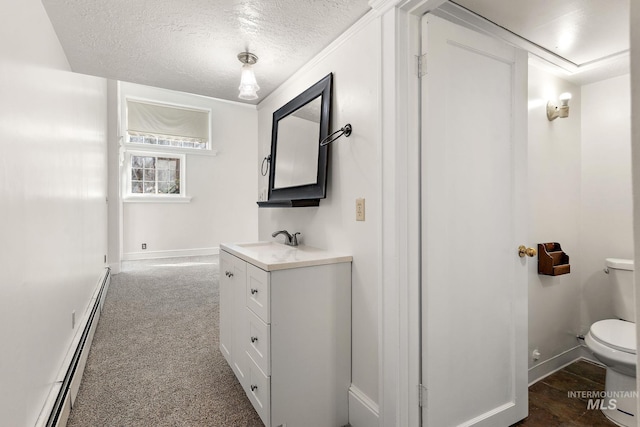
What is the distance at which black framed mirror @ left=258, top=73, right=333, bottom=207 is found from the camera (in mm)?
1896

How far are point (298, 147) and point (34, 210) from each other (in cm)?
144

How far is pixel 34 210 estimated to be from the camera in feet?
4.47

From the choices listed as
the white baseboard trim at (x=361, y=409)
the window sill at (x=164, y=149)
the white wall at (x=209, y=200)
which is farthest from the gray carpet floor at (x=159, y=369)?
the window sill at (x=164, y=149)

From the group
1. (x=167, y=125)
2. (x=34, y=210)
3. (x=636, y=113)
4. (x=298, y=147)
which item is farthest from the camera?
(x=167, y=125)

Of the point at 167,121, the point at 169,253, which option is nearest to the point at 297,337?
the point at 169,253

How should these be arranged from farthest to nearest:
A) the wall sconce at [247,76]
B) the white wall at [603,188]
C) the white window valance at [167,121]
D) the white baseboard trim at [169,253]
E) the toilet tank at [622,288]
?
the white baseboard trim at [169,253], the white window valance at [167,121], the white wall at [603,188], the toilet tank at [622,288], the wall sconce at [247,76]

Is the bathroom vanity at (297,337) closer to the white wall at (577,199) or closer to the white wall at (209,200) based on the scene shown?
the white wall at (577,199)

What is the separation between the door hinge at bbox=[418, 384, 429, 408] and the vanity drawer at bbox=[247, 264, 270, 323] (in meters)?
0.75

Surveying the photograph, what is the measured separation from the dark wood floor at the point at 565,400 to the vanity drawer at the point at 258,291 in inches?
59.8

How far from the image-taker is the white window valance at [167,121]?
5.53m

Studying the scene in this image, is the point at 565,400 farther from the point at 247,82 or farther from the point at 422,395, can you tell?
the point at 247,82

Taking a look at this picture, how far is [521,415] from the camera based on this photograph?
172 cm

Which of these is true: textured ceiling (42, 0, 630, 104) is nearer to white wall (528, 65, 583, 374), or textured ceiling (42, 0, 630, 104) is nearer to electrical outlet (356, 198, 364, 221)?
white wall (528, 65, 583, 374)

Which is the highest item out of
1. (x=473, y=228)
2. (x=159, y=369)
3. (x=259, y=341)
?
(x=473, y=228)
